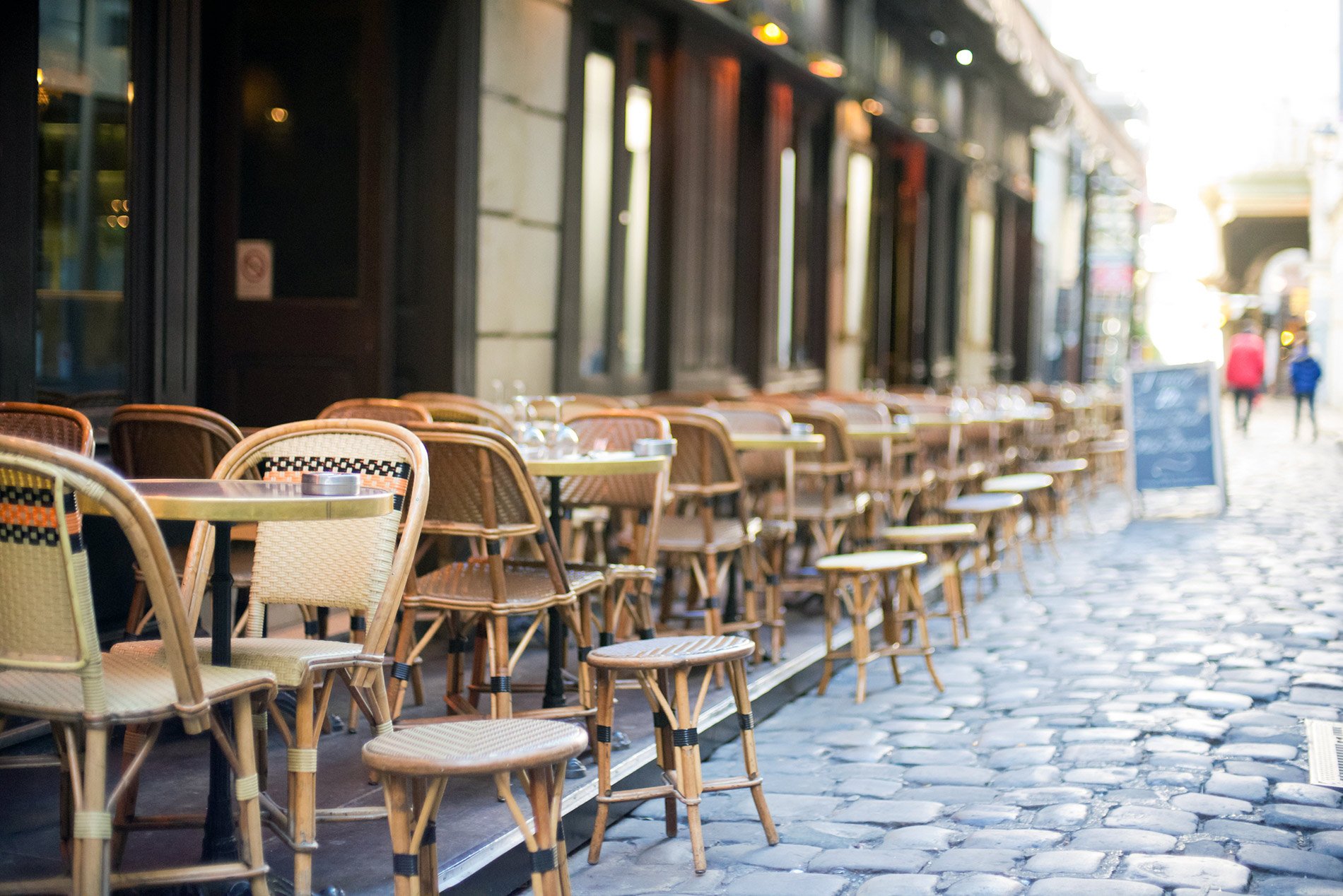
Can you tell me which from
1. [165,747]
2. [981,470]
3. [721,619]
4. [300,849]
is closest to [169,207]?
[165,747]

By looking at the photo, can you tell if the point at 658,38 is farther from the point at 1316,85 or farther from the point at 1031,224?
the point at 1316,85

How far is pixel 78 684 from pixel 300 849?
2.03 feet

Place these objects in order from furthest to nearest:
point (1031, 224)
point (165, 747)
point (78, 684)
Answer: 1. point (1031, 224)
2. point (165, 747)
3. point (78, 684)

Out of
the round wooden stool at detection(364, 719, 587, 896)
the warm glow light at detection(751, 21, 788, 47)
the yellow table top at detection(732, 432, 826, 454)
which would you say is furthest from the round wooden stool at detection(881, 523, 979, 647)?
the warm glow light at detection(751, 21, 788, 47)

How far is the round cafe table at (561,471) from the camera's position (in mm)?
4711

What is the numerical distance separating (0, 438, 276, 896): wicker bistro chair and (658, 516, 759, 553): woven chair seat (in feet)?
9.85

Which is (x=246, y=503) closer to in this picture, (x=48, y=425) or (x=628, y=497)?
(x=48, y=425)

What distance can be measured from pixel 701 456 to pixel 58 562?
3.51 meters

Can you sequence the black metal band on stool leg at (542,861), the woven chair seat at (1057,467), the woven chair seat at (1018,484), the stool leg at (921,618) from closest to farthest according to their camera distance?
→ the black metal band on stool leg at (542,861), the stool leg at (921,618), the woven chair seat at (1018,484), the woven chair seat at (1057,467)

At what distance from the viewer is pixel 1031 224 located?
933 inches

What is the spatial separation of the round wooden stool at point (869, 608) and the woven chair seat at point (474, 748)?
3.03 meters

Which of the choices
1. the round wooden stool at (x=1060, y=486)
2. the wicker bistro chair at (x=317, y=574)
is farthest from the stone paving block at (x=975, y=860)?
the round wooden stool at (x=1060, y=486)

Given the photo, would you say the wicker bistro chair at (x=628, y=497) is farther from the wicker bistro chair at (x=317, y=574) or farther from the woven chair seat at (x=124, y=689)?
the woven chair seat at (x=124, y=689)

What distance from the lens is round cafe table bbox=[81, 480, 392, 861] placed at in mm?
2844
